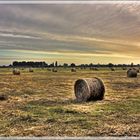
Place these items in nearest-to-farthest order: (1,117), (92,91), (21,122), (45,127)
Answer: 1. (45,127)
2. (21,122)
3. (1,117)
4. (92,91)

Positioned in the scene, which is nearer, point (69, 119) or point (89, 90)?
point (69, 119)

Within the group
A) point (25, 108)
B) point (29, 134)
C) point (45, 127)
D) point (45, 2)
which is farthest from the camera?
point (25, 108)

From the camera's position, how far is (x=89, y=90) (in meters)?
15.0

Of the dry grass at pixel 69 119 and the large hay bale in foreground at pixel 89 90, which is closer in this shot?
the dry grass at pixel 69 119

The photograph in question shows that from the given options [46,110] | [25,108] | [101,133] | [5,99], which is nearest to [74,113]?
[46,110]

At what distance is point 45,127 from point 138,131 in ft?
7.35

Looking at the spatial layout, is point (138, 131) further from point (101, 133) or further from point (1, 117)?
point (1, 117)

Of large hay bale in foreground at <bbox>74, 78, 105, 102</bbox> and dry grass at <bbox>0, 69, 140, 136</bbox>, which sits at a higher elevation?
large hay bale in foreground at <bbox>74, 78, 105, 102</bbox>

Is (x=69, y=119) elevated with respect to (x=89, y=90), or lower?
lower

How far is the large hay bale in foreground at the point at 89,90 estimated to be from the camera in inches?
592

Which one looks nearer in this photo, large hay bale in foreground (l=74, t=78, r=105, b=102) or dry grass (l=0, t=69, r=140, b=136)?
dry grass (l=0, t=69, r=140, b=136)

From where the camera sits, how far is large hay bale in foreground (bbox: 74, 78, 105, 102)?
1503 centimetres

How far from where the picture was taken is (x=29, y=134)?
8.28 m

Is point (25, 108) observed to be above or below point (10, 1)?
below
